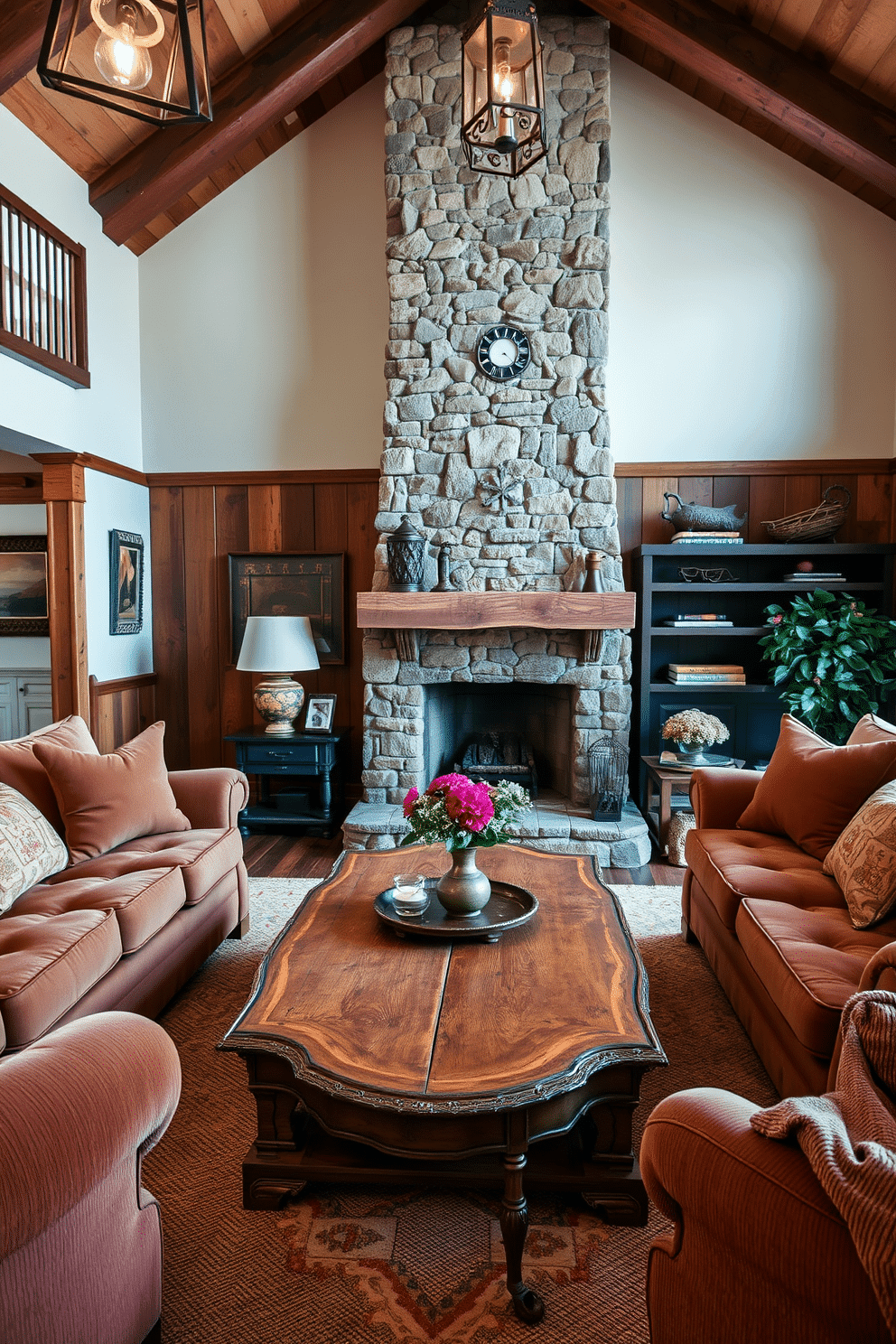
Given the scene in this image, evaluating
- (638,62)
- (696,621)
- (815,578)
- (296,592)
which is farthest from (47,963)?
(638,62)

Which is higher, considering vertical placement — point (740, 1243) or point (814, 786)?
point (814, 786)

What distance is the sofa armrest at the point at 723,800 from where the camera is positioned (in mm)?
3168

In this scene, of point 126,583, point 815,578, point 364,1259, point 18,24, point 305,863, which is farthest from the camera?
point 126,583

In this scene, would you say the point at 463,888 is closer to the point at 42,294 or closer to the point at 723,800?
the point at 723,800

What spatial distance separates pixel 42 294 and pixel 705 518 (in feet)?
12.0

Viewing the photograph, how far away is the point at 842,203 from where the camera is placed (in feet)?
15.4

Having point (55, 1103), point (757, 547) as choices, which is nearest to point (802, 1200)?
point (55, 1103)

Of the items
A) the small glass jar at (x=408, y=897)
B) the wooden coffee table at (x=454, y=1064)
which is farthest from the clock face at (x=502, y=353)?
the wooden coffee table at (x=454, y=1064)

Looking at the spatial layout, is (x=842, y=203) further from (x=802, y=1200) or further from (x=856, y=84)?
(x=802, y=1200)

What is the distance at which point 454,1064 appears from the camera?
1641 mm

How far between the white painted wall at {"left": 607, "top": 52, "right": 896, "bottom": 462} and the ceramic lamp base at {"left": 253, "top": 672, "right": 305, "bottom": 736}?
104 inches

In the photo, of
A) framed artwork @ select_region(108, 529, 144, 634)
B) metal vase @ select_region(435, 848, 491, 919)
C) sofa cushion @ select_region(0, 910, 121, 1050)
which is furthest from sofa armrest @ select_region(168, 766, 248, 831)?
framed artwork @ select_region(108, 529, 144, 634)

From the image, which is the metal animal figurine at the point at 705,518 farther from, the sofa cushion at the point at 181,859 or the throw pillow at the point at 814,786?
the sofa cushion at the point at 181,859

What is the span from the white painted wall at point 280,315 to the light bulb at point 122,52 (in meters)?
3.65
